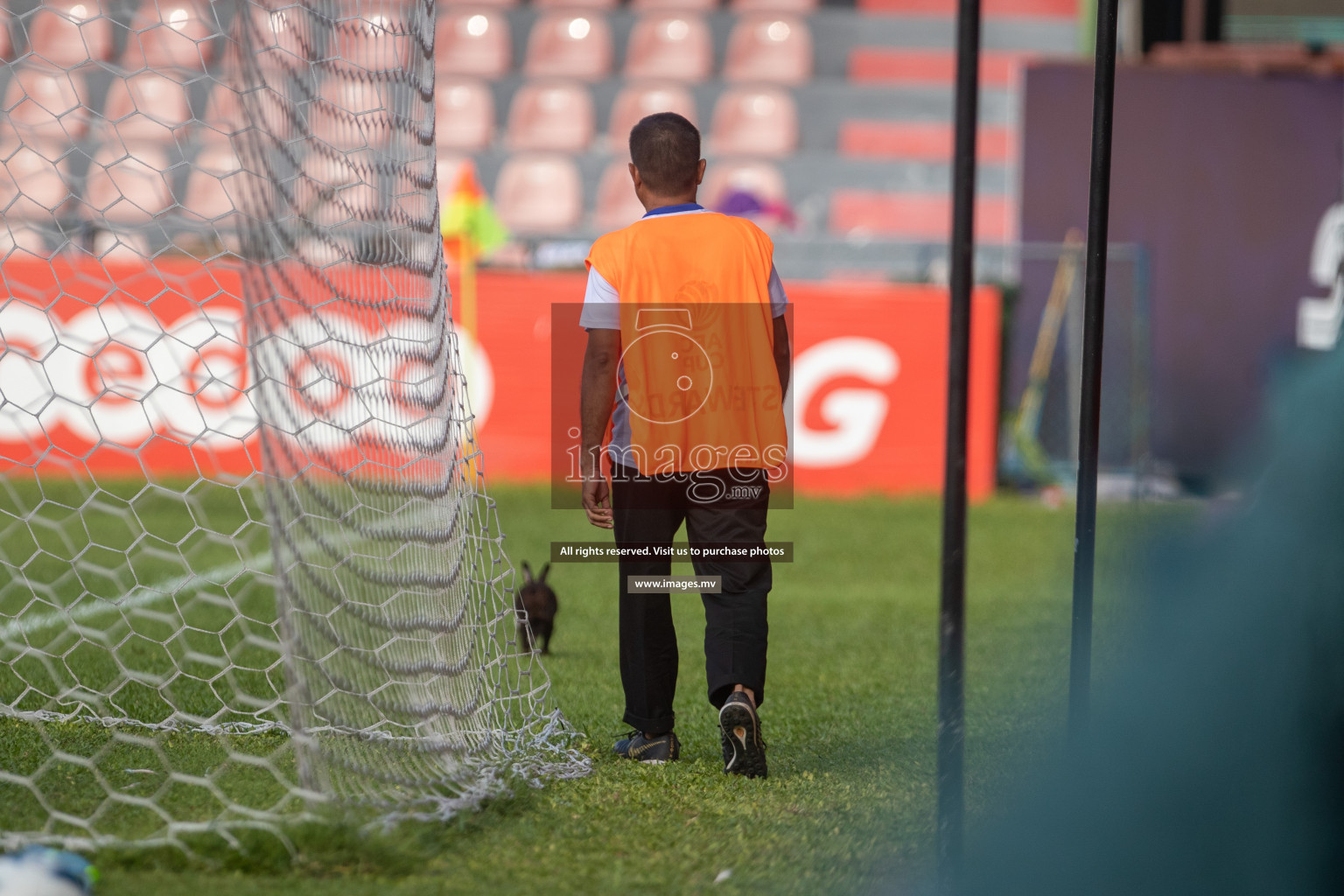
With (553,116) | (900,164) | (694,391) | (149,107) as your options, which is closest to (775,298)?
(694,391)

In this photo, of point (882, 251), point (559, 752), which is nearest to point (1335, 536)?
point (559, 752)

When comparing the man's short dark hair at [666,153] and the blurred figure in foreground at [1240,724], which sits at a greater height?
the man's short dark hair at [666,153]

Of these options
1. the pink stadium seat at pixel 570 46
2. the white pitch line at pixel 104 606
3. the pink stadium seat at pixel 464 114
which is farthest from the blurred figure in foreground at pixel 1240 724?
the pink stadium seat at pixel 570 46

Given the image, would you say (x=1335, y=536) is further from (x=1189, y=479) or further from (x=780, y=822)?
(x=1189, y=479)

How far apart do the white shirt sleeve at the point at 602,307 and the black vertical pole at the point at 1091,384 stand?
3.32ft

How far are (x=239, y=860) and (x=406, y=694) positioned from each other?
0.66 metres

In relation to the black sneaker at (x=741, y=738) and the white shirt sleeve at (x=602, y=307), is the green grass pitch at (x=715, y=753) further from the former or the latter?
the white shirt sleeve at (x=602, y=307)

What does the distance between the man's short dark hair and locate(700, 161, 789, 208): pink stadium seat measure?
8.26 metres

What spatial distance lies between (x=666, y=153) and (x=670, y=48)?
1069 centimetres

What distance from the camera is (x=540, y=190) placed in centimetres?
1154

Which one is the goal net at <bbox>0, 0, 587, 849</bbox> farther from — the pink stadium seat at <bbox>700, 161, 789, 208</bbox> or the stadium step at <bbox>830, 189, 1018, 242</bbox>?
the stadium step at <bbox>830, 189, 1018, 242</bbox>

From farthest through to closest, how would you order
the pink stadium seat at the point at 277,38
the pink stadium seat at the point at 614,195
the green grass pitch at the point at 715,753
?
the pink stadium seat at the point at 614,195 → the pink stadium seat at the point at 277,38 → the green grass pitch at the point at 715,753

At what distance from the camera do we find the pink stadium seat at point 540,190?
1145 cm

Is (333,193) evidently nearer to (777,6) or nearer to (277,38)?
(277,38)
